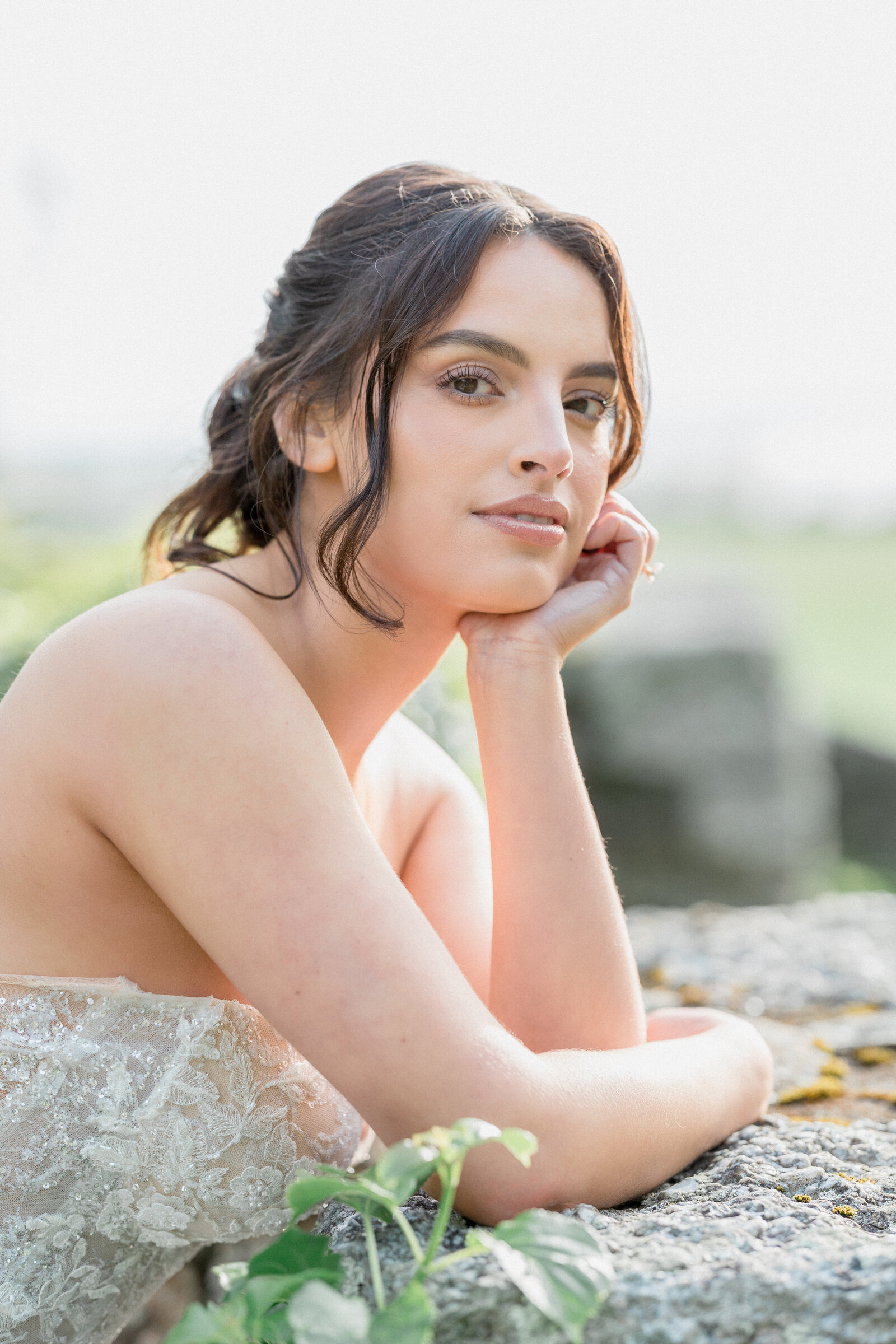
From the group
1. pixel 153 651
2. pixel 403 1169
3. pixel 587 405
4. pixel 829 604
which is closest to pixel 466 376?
pixel 587 405

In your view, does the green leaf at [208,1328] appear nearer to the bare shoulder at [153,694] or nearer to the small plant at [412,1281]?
the small plant at [412,1281]

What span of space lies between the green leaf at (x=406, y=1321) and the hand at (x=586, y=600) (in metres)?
1.34

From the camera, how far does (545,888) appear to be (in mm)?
2188

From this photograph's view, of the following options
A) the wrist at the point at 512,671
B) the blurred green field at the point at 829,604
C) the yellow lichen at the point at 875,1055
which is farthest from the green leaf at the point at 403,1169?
the blurred green field at the point at 829,604

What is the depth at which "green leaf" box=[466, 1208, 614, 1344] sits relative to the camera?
1.09 m

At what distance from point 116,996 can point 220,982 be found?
8.2 inches

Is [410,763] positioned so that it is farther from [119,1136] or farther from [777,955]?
[777,955]

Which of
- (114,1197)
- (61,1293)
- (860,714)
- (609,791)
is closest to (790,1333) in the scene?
(114,1197)

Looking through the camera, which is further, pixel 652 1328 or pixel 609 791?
pixel 609 791

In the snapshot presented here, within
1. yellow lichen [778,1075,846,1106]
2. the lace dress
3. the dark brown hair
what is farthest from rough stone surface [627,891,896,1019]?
the lace dress

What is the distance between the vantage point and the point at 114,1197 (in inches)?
76.5

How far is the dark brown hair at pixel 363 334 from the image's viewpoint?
2.19 m

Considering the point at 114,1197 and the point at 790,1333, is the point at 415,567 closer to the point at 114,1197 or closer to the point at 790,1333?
the point at 114,1197

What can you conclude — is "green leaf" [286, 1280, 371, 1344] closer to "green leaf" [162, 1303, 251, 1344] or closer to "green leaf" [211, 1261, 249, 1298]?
"green leaf" [162, 1303, 251, 1344]
